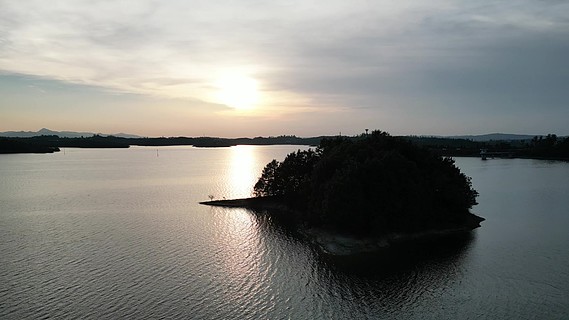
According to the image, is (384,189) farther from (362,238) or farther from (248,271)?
(248,271)

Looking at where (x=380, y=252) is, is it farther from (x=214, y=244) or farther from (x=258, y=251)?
(x=214, y=244)

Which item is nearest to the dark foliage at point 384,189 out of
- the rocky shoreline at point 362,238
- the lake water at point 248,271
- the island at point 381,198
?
the island at point 381,198

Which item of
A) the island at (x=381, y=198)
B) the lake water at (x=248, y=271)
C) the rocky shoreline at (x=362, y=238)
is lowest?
the lake water at (x=248, y=271)

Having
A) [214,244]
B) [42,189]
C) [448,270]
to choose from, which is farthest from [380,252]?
[42,189]

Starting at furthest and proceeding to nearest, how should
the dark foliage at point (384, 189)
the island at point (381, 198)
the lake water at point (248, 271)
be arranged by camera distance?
the dark foliage at point (384, 189) → the island at point (381, 198) → the lake water at point (248, 271)

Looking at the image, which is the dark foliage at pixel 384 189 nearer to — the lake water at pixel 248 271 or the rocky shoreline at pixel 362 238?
the rocky shoreline at pixel 362 238

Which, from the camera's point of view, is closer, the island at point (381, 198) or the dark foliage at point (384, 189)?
the island at point (381, 198)

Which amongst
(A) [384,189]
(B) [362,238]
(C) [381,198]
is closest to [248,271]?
(B) [362,238]

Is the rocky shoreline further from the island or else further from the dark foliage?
the dark foliage
